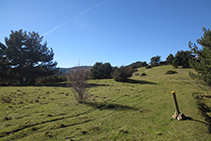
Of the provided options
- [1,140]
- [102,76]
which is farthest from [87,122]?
[102,76]

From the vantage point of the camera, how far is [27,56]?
2945 cm

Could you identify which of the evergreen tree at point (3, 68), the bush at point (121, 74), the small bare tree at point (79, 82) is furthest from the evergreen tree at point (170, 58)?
the evergreen tree at point (3, 68)

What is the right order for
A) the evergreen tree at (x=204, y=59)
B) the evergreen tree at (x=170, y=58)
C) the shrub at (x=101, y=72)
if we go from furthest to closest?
the evergreen tree at (x=170, y=58)
the shrub at (x=101, y=72)
the evergreen tree at (x=204, y=59)

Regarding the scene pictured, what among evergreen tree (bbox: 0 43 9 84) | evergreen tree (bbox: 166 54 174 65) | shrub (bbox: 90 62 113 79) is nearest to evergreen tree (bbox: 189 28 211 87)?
shrub (bbox: 90 62 113 79)

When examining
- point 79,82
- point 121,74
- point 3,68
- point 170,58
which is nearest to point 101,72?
point 121,74

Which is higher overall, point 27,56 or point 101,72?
point 27,56

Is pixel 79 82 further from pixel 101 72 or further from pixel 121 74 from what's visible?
pixel 101 72

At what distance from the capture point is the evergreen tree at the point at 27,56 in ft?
93.3

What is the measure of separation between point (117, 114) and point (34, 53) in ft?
103

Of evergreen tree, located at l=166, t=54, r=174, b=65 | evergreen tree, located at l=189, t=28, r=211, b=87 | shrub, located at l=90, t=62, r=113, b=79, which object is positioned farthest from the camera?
evergreen tree, located at l=166, t=54, r=174, b=65

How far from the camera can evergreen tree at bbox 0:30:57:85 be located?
28.4 meters

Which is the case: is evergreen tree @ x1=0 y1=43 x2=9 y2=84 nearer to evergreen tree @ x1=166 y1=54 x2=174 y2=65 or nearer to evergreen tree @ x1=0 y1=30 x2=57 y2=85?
evergreen tree @ x1=0 y1=30 x2=57 y2=85

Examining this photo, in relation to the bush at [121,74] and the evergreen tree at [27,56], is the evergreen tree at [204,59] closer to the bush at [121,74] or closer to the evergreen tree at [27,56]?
the bush at [121,74]

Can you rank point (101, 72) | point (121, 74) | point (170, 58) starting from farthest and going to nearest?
point (170, 58) < point (101, 72) < point (121, 74)
